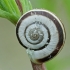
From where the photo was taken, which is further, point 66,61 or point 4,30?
point 4,30

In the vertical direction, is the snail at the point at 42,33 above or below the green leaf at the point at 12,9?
below

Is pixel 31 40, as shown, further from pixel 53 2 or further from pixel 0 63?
pixel 0 63

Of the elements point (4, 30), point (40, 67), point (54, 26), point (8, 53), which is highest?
point (4, 30)

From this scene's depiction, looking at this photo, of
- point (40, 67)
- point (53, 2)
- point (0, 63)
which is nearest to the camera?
point (40, 67)

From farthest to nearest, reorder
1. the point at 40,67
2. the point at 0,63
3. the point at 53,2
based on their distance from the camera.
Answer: the point at 0,63
the point at 53,2
the point at 40,67

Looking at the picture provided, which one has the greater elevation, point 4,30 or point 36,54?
point 4,30

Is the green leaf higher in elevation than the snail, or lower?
higher

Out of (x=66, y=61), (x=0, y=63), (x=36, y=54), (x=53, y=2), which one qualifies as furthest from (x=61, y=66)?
(x=0, y=63)
